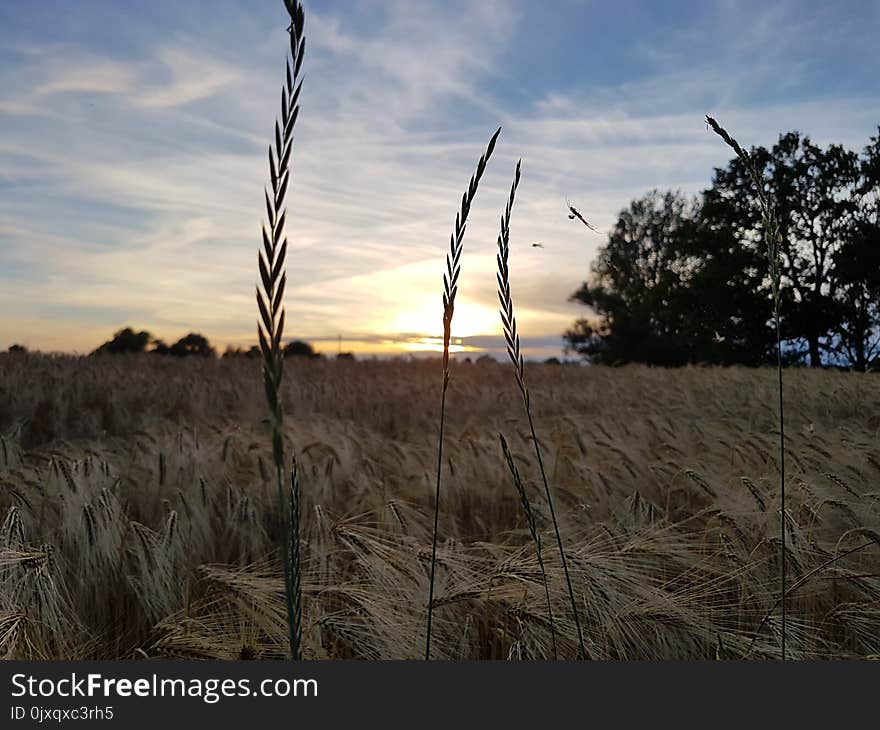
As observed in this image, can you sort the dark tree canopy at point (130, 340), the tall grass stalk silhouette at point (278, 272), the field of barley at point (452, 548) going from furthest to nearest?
the dark tree canopy at point (130, 340)
the field of barley at point (452, 548)
the tall grass stalk silhouette at point (278, 272)

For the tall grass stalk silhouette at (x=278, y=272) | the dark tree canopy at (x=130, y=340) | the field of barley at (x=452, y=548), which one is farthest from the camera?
the dark tree canopy at (x=130, y=340)

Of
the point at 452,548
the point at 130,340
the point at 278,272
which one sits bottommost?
the point at 452,548

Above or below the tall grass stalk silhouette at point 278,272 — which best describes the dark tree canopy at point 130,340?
above

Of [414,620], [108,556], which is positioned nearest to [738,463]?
[414,620]

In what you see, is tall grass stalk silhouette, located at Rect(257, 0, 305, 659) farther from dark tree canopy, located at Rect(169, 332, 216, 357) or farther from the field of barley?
dark tree canopy, located at Rect(169, 332, 216, 357)

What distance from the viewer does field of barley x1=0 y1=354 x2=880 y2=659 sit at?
210cm

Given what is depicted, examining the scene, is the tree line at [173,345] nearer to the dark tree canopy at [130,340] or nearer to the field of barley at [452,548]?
the dark tree canopy at [130,340]

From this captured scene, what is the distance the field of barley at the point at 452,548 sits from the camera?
210 centimetres

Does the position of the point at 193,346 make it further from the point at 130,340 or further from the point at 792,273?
the point at 792,273

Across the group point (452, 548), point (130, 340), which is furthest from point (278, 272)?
point (130, 340)

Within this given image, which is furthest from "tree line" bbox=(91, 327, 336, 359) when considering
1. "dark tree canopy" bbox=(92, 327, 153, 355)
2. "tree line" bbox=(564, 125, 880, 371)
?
"tree line" bbox=(564, 125, 880, 371)

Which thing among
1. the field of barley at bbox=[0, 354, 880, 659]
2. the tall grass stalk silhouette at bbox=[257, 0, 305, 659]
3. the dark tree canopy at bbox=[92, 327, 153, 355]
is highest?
the dark tree canopy at bbox=[92, 327, 153, 355]

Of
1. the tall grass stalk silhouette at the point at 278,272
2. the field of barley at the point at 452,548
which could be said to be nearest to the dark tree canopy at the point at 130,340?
the field of barley at the point at 452,548

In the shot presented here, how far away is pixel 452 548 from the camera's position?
9.34ft
